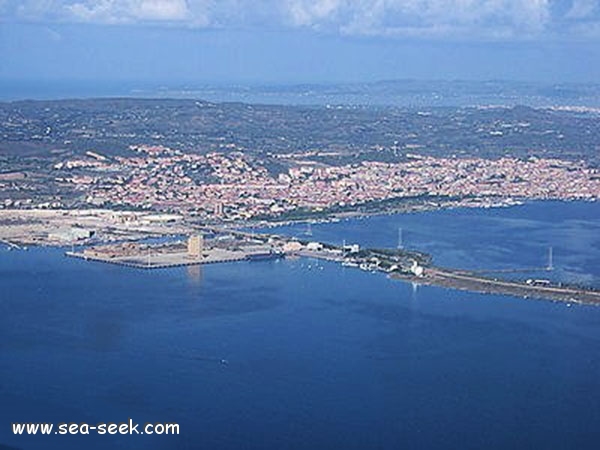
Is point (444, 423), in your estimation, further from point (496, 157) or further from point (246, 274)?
point (496, 157)

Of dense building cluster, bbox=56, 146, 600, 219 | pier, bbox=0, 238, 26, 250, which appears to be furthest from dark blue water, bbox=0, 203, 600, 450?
dense building cluster, bbox=56, 146, 600, 219

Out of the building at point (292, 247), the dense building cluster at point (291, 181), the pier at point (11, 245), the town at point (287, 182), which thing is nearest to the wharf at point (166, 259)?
the building at point (292, 247)

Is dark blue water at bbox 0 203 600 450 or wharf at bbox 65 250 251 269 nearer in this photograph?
dark blue water at bbox 0 203 600 450

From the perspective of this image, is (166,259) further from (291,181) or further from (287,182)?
(291,181)

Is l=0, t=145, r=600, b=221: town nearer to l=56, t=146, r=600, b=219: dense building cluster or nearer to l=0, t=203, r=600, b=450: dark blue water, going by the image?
l=56, t=146, r=600, b=219: dense building cluster

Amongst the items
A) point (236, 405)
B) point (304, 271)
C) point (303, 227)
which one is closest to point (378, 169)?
point (303, 227)

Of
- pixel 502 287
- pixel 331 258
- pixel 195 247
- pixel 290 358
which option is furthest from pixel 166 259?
pixel 290 358

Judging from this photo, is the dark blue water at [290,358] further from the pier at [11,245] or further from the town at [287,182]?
the town at [287,182]

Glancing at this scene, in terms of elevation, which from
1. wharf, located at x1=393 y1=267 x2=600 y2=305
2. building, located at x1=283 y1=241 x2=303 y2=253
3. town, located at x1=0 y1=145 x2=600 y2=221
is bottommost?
town, located at x1=0 y1=145 x2=600 y2=221
